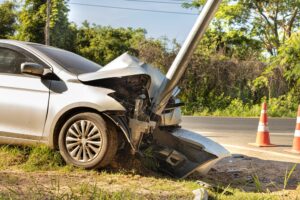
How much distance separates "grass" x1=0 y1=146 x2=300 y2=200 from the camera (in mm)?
4211

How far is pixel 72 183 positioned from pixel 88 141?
82cm

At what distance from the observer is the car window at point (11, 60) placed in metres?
6.15

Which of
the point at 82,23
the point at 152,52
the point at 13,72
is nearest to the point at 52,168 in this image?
the point at 13,72

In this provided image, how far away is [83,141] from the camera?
557cm

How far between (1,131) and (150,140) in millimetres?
1866

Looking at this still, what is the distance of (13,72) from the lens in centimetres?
614

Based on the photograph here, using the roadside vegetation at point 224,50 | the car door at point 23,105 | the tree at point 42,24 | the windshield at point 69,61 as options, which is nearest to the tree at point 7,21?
the roadside vegetation at point 224,50

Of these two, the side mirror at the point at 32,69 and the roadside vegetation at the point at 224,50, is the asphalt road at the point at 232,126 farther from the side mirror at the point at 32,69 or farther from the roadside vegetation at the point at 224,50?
the side mirror at the point at 32,69

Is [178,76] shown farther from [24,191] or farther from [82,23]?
[82,23]

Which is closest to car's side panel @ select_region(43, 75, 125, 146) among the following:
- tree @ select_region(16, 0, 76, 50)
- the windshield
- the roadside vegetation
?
the windshield

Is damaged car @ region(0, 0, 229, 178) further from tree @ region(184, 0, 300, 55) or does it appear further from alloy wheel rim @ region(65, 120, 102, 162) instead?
tree @ region(184, 0, 300, 55)

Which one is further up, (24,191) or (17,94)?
(17,94)

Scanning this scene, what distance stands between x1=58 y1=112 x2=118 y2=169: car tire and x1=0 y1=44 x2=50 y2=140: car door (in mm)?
378

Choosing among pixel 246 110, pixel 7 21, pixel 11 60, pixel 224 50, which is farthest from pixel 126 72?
pixel 7 21
